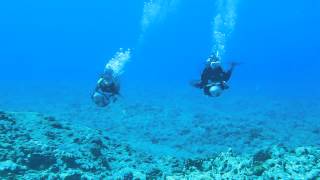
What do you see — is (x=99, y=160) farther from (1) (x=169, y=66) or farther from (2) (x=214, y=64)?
(1) (x=169, y=66)

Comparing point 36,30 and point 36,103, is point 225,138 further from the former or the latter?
point 36,30

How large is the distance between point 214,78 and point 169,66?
7245cm

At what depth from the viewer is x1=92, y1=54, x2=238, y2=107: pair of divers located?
8.20 meters

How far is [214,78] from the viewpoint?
8305 millimetres

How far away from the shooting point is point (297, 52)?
458 ft

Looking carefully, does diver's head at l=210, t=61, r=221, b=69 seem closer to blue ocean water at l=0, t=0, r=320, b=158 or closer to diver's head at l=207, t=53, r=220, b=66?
diver's head at l=207, t=53, r=220, b=66

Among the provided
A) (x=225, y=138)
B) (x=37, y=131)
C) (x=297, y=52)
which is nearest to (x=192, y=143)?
(x=225, y=138)

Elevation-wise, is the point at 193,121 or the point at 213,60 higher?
the point at 193,121

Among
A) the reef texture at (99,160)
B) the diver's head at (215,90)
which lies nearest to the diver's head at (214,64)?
the diver's head at (215,90)

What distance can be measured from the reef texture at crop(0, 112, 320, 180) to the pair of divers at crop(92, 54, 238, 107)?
0.90m

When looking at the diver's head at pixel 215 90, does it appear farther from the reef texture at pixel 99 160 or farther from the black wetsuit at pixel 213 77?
the reef texture at pixel 99 160

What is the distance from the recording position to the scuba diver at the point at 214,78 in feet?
26.7

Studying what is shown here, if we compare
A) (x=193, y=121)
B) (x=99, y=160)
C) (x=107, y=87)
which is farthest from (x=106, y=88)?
(x=193, y=121)

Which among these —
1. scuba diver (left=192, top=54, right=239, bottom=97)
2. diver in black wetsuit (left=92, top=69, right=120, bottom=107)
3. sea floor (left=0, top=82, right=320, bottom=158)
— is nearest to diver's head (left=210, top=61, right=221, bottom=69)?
scuba diver (left=192, top=54, right=239, bottom=97)
